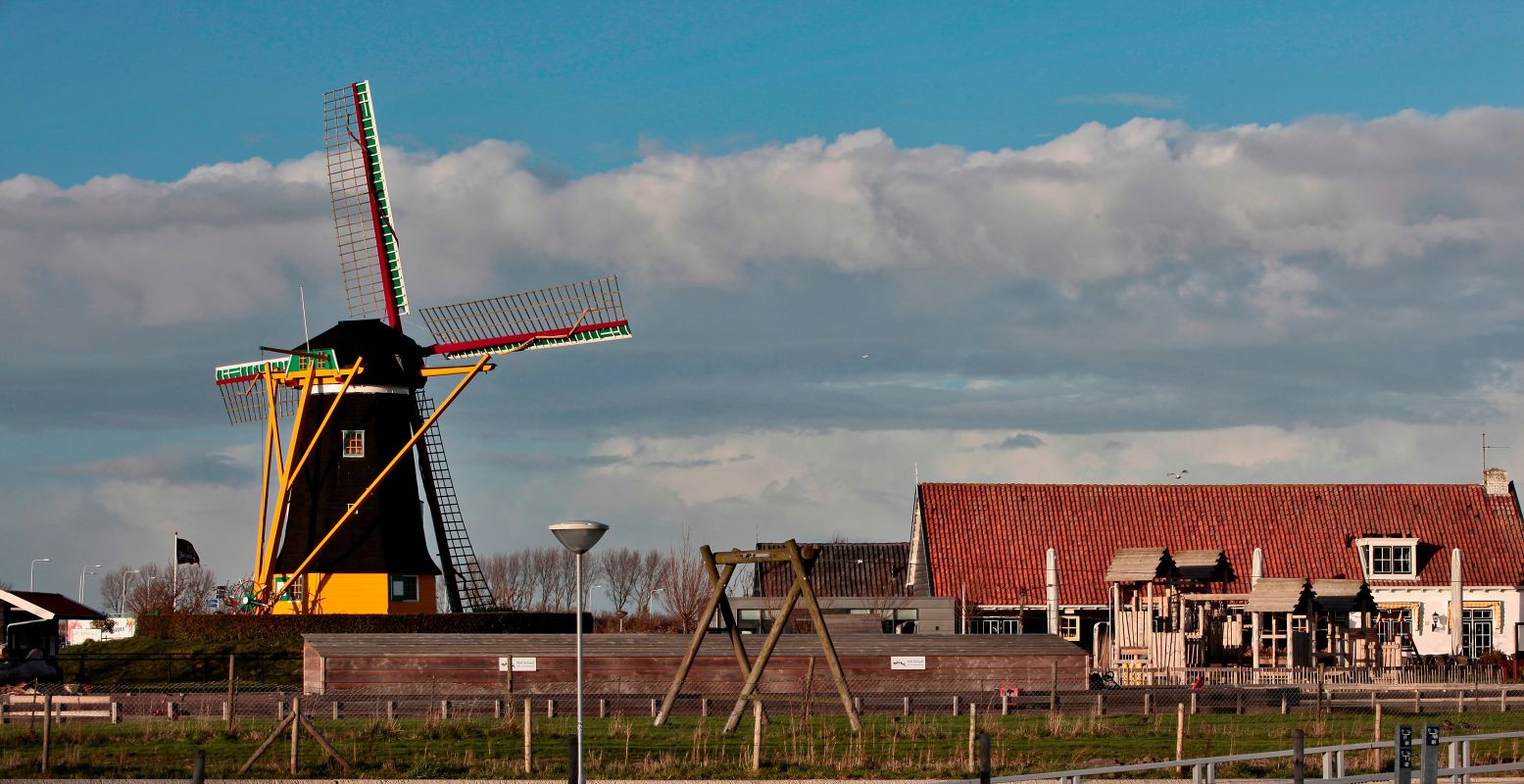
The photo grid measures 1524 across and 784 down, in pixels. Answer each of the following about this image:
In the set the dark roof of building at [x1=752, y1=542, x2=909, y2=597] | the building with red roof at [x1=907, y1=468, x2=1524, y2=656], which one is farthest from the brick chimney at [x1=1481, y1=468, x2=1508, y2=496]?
the dark roof of building at [x1=752, y1=542, x2=909, y2=597]

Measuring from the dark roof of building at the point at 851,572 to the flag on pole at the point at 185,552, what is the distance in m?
18.5

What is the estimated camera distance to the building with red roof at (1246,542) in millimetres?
61594

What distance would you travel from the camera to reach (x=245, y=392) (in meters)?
52.8

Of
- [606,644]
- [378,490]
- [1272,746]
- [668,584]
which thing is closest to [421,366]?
[378,490]

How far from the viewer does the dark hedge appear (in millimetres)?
47500

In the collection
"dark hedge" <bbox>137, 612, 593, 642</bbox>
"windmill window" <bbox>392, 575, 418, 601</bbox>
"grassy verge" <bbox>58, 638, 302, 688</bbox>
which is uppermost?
"windmill window" <bbox>392, 575, 418, 601</bbox>

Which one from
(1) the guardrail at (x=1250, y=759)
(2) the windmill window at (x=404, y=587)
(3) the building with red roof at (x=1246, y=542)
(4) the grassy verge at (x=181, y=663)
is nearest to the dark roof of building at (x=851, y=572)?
(3) the building with red roof at (x=1246, y=542)

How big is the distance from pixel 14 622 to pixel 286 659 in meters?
19.5

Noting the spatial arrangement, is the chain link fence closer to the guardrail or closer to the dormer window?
the guardrail

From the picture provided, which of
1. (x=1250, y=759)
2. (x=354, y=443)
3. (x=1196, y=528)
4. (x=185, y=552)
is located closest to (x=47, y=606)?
(x=185, y=552)

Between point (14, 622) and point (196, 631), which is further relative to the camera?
point (14, 622)

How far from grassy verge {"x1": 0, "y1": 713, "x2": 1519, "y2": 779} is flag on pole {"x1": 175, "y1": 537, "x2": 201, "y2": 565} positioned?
26662 mm

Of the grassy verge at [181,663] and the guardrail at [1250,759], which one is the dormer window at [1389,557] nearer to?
the grassy verge at [181,663]

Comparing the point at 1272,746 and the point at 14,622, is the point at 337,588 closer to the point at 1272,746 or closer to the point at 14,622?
the point at 14,622
